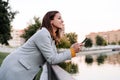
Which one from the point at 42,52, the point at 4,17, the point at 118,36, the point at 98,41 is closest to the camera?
Result: the point at 42,52

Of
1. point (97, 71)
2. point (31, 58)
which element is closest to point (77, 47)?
point (31, 58)

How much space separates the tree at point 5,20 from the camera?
38.2m

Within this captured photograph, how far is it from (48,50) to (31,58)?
14 centimetres

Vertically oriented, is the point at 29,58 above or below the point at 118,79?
above

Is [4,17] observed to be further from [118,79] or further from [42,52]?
[42,52]

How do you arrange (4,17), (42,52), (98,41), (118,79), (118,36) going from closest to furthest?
(42,52)
(118,79)
(4,17)
(98,41)
(118,36)

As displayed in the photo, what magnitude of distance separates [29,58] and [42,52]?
105 mm

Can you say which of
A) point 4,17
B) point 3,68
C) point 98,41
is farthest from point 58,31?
point 98,41

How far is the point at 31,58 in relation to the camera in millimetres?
2678

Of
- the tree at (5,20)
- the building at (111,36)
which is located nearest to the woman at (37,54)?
the tree at (5,20)

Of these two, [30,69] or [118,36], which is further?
[118,36]

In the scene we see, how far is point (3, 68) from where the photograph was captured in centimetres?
272

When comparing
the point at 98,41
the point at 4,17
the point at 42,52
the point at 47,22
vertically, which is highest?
the point at 47,22

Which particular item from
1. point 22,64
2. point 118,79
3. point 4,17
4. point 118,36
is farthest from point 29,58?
point 118,36
